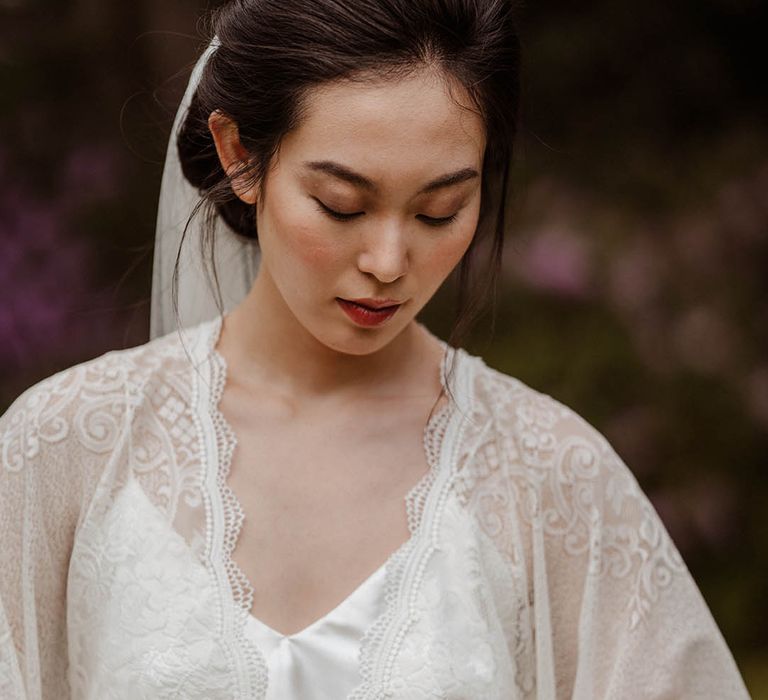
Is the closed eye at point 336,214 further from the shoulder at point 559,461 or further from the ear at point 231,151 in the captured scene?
the shoulder at point 559,461

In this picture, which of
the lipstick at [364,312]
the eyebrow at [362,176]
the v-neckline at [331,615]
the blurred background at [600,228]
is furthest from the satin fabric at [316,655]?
the blurred background at [600,228]

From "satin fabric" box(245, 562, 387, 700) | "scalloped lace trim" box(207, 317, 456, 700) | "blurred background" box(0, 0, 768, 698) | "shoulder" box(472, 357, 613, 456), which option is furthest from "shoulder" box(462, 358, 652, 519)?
"blurred background" box(0, 0, 768, 698)

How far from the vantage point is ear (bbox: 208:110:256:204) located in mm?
2584

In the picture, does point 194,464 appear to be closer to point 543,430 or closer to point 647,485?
point 543,430

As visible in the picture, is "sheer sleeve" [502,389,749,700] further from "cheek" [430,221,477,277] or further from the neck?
"cheek" [430,221,477,277]

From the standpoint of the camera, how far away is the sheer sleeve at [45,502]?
2543mm

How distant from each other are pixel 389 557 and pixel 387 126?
720 mm

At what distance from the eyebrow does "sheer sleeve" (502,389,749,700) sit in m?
0.54

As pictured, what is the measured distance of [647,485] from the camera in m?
5.07

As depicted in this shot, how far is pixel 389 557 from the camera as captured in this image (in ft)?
8.66


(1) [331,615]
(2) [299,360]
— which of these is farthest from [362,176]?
(1) [331,615]

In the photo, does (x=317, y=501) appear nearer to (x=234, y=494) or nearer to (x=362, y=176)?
(x=234, y=494)

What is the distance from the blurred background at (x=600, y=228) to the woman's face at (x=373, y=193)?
2.33 metres

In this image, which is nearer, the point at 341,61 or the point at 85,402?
the point at 341,61
